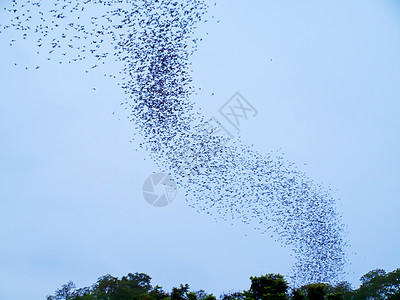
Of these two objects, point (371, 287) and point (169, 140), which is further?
point (371, 287)

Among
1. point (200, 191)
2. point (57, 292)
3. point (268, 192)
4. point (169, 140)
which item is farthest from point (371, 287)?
point (57, 292)

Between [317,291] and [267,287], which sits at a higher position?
[267,287]

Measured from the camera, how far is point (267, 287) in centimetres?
3319

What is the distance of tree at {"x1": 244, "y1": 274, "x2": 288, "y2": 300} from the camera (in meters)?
32.3

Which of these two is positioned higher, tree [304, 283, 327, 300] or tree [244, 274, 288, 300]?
tree [244, 274, 288, 300]

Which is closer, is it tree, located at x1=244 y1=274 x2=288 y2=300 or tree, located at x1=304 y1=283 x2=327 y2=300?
tree, located at x1=304 y1=283 x2=327 y2=300

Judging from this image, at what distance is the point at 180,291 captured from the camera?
3516 cm

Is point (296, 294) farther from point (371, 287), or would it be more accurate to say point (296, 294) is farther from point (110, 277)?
point (110, 277)

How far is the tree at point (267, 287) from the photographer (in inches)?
1271

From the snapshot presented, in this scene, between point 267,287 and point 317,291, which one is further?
point 267,287

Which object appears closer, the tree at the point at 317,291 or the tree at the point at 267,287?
the tree at the point at 317,291

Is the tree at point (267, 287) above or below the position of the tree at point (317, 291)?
above

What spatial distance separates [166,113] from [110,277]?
37.5 m

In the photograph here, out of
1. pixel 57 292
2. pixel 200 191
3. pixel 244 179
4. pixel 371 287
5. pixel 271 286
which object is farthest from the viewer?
pixel 57 292
